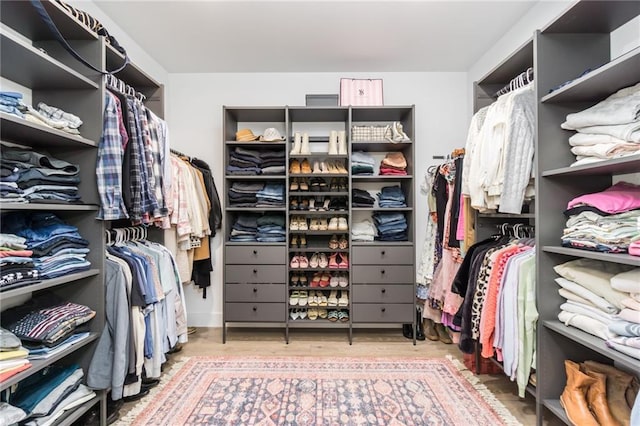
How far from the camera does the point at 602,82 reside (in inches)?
51.8

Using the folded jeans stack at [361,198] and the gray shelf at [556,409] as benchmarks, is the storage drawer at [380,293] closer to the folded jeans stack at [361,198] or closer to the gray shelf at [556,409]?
the folded jeans stack at [361,198]

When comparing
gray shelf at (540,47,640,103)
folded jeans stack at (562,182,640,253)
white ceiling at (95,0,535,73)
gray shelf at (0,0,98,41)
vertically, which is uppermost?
white ceiling at (95,0,535,73)

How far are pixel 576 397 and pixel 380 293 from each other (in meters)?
1.38

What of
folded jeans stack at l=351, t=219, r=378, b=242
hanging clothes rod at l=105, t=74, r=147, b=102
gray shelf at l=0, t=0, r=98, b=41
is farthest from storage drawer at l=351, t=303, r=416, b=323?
gray shelf at l=0, t=0, r=98, b=41

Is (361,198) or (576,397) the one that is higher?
(361,198)

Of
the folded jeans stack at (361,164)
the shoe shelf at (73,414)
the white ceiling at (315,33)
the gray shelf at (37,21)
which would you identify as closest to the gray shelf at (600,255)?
the folded jeans stack at (361,164)

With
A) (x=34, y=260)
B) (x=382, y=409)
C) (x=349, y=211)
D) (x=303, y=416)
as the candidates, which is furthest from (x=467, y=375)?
(x=34, y=260)

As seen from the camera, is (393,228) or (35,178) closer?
(35,178)

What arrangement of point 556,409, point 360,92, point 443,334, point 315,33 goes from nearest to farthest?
point 556,409
point 315,33
point 443,334
point 360,92

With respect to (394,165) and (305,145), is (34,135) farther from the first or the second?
(394,165)

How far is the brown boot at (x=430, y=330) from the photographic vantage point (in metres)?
2.65

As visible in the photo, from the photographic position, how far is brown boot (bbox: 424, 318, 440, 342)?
2.65m

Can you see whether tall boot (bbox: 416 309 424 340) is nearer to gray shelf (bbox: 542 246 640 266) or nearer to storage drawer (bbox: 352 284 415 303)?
storage drawer (bbox: 352 284 415 303)

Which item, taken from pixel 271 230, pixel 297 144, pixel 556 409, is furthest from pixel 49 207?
pixel 556 409
